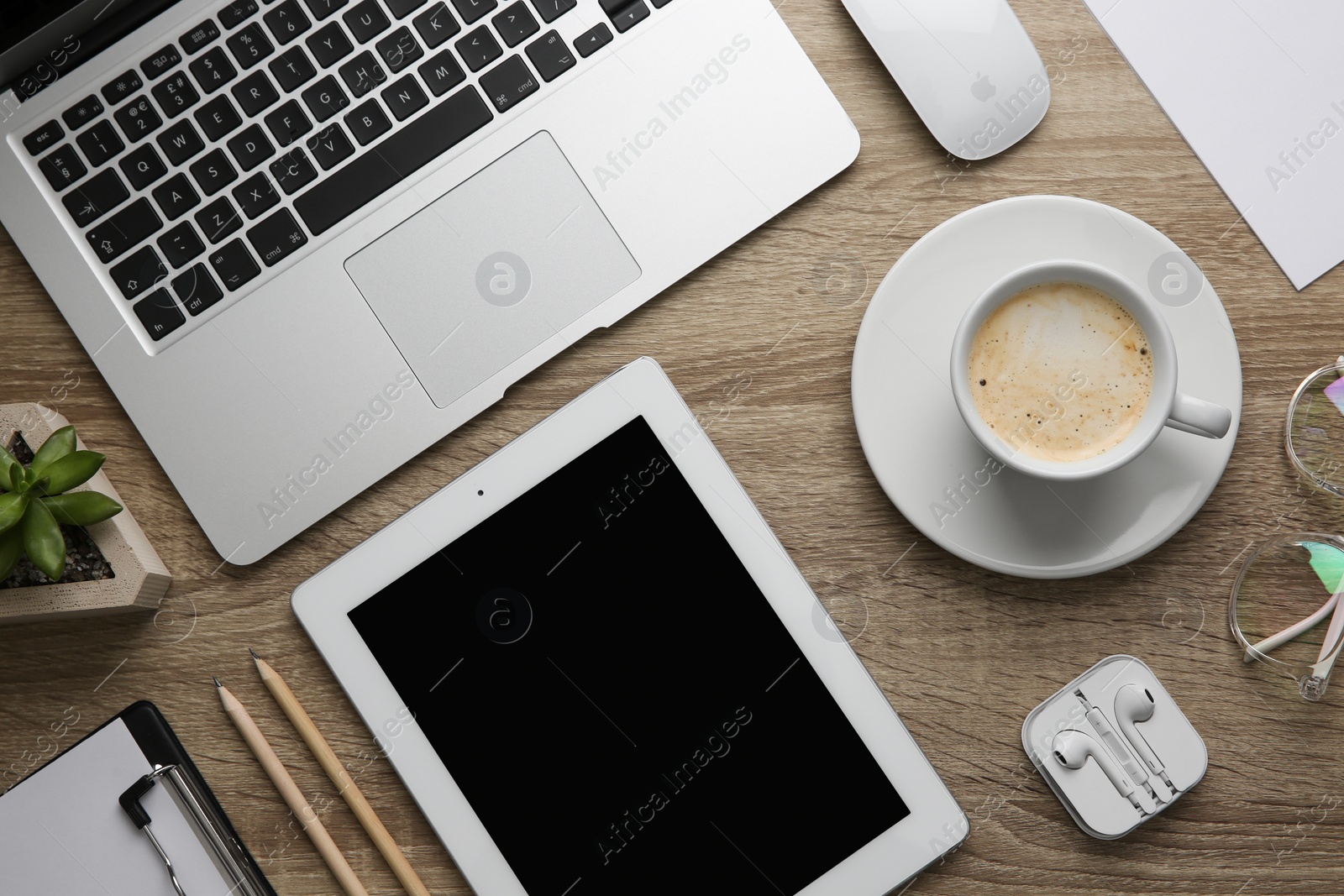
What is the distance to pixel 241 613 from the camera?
2.57 feet

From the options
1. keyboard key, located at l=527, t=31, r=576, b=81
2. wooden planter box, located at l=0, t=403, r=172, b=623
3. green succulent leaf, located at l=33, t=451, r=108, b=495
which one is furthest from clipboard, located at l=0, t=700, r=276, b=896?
keyboard key, located at l=527, t=31, r=576, b=81

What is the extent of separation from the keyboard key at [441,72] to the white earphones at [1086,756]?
0.76m

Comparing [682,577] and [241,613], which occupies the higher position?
[241,613]

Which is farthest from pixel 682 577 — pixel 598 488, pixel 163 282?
pixel 163 282

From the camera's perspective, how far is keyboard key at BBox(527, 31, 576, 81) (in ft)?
2.51

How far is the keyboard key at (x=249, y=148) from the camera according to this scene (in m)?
0.75

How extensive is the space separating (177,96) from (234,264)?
15 centimetres

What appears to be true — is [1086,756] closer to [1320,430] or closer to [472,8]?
[1320,430]

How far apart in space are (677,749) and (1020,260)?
502mm

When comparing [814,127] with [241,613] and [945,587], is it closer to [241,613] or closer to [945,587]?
[945,587]

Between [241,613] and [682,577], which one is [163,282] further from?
[682,577]

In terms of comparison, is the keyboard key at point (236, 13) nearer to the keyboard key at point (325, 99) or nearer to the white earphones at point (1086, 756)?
the keyboard key at point (325, 99)

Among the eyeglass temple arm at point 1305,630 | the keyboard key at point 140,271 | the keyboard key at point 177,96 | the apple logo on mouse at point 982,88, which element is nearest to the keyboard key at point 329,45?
the keyboard key at point 177,96

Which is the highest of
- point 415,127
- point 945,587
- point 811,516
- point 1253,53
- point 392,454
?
point 415,127
